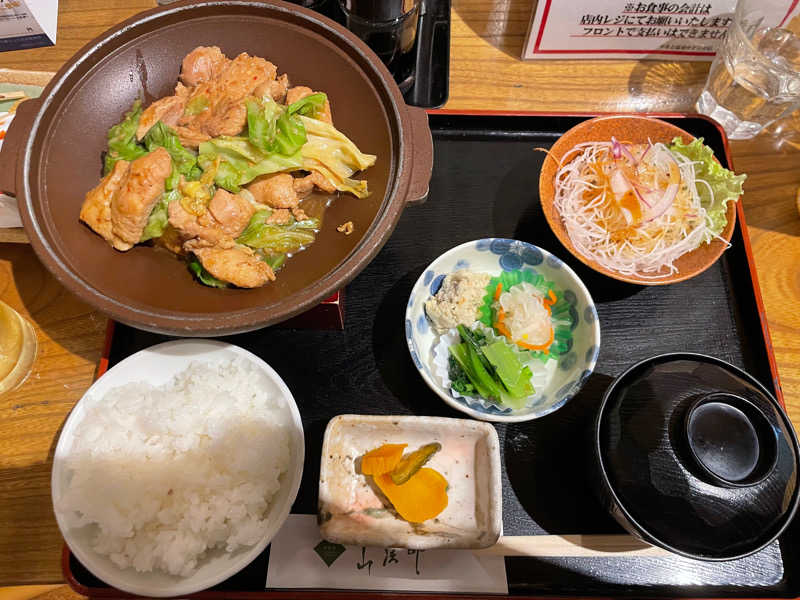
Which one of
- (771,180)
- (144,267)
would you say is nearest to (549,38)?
(771,180)

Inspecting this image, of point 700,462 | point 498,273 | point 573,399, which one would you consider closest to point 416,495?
point 573,399

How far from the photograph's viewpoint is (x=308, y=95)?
1.67 meters

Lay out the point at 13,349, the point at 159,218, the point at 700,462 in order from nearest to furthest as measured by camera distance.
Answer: the point at 700,462
the point at 159,218
the point at 13,349

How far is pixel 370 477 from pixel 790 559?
4.38 feet

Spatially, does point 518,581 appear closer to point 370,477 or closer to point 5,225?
point 370,477

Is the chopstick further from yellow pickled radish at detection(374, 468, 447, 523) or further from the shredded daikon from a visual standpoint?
the shredded daikon

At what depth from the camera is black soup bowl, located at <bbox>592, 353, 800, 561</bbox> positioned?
1.26 metres

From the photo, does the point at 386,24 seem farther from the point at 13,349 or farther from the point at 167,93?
the point at 13,349

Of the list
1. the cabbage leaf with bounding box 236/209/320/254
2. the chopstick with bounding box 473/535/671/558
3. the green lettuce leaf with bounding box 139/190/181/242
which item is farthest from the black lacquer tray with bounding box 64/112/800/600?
the green lettuce leaf with bounding box 139/190/181/242

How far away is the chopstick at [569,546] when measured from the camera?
1.60 metres

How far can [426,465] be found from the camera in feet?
5.38

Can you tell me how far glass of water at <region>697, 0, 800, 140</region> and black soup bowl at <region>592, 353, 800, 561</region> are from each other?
51.8 inches

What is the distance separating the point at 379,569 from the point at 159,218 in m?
1.21

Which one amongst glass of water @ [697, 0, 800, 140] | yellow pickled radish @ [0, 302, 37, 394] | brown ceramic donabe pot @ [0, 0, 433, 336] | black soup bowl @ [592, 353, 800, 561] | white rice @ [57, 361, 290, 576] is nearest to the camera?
black soup bowl @ [592, 353, 800, 561]
